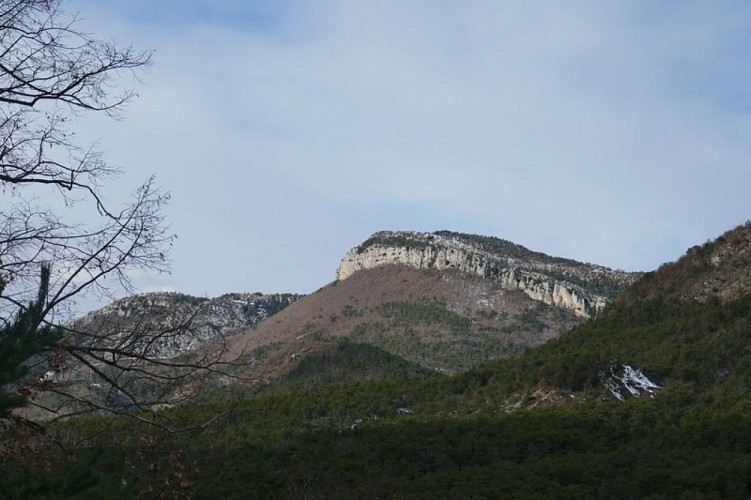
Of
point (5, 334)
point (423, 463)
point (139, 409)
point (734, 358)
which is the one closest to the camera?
point (5, 334)

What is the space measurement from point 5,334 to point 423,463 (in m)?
21.2

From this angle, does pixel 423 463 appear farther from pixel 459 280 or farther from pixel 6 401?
pixel 459 280

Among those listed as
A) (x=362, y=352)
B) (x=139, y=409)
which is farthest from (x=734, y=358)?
(x=362, y=352)

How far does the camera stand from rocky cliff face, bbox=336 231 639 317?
379 feet

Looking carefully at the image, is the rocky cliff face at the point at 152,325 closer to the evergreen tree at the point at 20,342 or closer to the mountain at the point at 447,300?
the evergreen tree at the point at 20,342

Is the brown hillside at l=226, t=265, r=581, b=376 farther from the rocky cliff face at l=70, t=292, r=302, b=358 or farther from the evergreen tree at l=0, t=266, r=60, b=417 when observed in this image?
the evergreen tree at l=0, t=266, r=60, b=417

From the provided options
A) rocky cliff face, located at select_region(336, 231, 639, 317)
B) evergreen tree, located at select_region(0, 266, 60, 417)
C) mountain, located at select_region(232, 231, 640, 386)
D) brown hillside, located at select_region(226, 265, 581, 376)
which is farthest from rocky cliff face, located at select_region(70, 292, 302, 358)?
rocky cliff face, located at select_region(336, 231, 639, 317)

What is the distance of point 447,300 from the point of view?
11981 cm

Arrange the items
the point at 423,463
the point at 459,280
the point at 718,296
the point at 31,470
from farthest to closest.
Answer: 1. the point at 459,280
2. the point at 718,296
3. the point at 423,463
4. the point at 31,470

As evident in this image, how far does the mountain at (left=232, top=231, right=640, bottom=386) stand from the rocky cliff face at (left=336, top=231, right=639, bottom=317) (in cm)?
16

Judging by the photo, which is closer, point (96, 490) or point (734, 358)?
point (96, 490)

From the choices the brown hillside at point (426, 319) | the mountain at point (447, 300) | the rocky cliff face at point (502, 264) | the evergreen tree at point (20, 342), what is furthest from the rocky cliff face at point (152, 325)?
the rocky cliff face at point (502, 264)

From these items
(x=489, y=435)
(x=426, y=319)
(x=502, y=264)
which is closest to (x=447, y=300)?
(x=426, y=319)

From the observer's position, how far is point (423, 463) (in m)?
26.1
